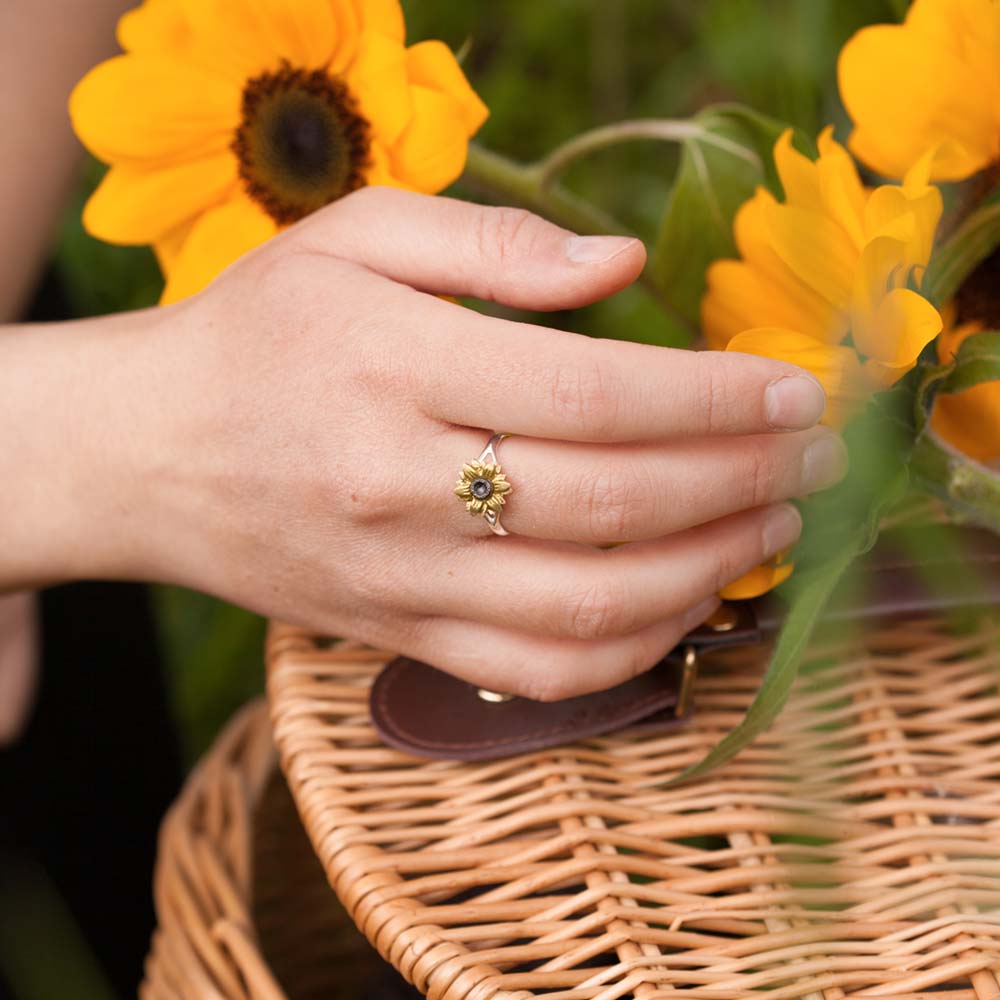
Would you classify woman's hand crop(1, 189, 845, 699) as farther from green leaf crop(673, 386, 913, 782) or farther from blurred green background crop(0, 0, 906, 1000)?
blurred green background crop(0, 0, 906, 1000)

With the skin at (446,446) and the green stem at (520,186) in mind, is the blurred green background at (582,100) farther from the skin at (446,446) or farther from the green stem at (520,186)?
the skin at (446,446)

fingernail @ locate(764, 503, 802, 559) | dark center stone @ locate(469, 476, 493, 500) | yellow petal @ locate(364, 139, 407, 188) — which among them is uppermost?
yellow petal @ locate(364, 139, 407, 188)

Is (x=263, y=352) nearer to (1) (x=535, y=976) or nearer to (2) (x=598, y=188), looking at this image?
(1) (x=535, y=976)

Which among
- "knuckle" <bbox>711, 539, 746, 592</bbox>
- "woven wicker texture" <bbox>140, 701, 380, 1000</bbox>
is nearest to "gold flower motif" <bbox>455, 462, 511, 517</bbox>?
"knuckle" <bbox>711, 539, 746, 592</bbox>

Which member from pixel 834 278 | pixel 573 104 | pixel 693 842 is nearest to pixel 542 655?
Result: pixel 693 842

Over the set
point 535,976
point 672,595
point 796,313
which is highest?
point 796,313

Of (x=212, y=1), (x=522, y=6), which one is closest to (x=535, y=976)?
(x=212, y=1)

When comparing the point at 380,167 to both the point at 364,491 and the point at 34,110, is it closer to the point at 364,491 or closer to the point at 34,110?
the point at 364,491
